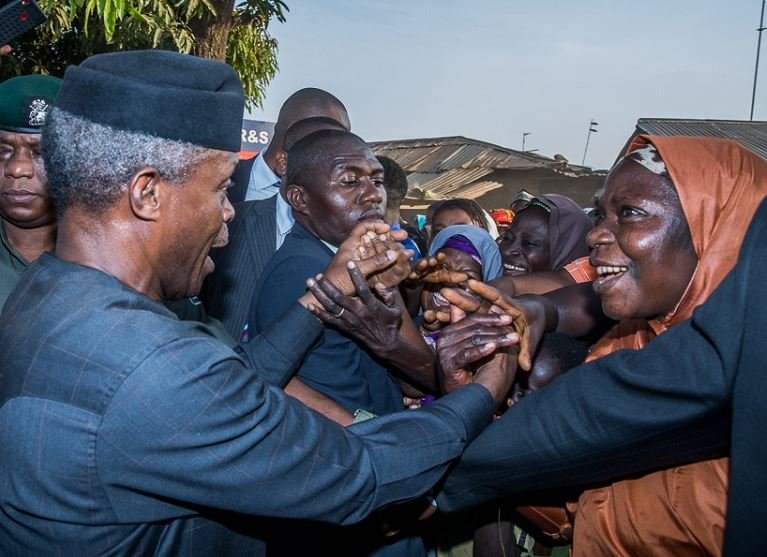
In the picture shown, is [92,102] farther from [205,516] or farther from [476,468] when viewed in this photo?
[476,468]

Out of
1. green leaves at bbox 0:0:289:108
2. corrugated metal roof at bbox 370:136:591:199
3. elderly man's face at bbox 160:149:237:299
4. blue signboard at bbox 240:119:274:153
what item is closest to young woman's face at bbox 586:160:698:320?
elderly man's face at bbox 160:149:237:299

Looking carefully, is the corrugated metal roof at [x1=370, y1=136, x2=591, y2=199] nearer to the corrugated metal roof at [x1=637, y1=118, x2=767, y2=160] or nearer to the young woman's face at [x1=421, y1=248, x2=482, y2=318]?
the corrugated metal roof at [x1=637, y1=118, x2=767, y2=160]

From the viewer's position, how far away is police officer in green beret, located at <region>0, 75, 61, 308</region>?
2807mm

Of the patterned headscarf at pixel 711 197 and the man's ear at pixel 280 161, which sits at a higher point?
the patterned headscarf at pixel 711 197

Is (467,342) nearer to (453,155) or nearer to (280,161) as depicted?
(280,161)

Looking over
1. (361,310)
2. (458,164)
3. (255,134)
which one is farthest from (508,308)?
(458,164)

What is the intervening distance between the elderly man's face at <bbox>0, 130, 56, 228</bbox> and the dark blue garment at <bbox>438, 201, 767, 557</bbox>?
198 cm

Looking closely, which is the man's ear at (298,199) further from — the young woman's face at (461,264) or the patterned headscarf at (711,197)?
the patterned headscarf at (711,197)

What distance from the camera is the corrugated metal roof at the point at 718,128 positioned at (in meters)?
14.3

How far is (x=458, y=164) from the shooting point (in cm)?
1859

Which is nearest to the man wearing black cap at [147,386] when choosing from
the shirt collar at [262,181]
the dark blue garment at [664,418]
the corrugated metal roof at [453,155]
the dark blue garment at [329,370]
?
the dark blue garment at [664,418]

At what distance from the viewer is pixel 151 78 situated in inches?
60.0

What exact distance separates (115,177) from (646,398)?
1.30 m

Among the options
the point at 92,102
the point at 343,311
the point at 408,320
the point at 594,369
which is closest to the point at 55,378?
the point at 92,102
